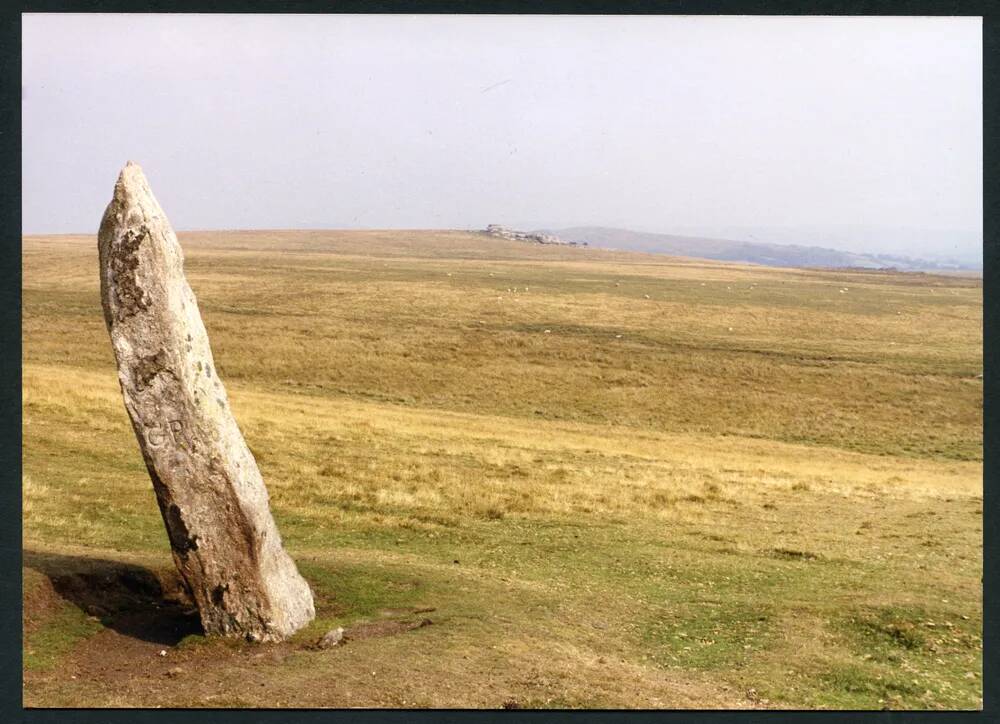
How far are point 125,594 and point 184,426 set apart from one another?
393 centimetres

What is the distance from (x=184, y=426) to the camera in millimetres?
14875

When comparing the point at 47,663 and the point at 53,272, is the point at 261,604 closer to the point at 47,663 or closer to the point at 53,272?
the point at 47,663

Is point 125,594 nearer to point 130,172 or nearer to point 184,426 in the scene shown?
point 184,426

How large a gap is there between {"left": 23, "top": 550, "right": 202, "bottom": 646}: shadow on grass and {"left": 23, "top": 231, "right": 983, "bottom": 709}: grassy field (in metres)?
0.05

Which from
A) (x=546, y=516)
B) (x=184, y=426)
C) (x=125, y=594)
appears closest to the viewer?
(x=184, y=426)

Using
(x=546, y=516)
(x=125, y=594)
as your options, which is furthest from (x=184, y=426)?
(x=546, y=516)

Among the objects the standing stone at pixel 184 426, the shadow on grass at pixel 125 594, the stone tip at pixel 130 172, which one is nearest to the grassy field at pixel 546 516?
the shadow on grass at pixel 125 594

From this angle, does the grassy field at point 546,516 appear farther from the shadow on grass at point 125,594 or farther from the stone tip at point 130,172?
the stone tip at point 130,172

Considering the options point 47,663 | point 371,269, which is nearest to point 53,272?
point 371,269

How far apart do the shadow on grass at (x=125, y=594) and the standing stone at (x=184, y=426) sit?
3.52 ft

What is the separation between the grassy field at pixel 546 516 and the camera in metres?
14.4

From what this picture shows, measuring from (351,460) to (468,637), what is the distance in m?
16.3

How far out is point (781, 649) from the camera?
15898mm

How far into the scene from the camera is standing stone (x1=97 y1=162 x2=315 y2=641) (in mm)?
14812
